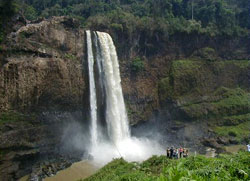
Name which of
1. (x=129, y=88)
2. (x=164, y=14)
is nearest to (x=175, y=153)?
(x=129, y=88)

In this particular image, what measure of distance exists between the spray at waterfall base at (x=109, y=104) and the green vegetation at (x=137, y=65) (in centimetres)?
370

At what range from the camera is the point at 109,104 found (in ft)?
88.3

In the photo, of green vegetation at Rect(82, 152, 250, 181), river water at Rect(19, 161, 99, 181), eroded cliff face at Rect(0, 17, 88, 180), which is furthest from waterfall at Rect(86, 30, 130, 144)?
green vegetation at Rect(82, 152, 250, 181)

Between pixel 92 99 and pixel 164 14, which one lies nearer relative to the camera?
pixel 92 99

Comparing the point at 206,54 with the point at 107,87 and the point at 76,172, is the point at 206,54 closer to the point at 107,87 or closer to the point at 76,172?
the point at 107,87

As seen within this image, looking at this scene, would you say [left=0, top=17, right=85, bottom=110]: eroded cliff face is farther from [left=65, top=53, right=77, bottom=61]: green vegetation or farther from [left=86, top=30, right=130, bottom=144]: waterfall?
[left=86, top=30, right=130, bottom=144]: waterfall

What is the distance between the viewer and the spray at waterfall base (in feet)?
83.5

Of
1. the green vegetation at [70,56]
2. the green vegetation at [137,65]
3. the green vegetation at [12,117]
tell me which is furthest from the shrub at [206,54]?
the green vegetation at [12,117]

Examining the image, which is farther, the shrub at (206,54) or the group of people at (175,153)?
the shrub at (206,54)

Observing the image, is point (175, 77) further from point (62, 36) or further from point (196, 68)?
point (62, 36)

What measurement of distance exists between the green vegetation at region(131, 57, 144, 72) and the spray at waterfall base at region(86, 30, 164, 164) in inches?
145

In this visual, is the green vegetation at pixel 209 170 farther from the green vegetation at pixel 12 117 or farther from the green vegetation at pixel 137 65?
the green vegetation at pixel 137 65

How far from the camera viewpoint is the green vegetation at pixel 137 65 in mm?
31844

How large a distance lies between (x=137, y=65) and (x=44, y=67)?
13.0 metres
